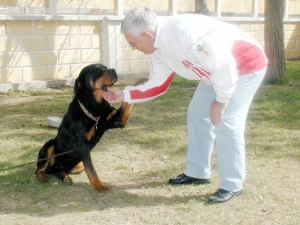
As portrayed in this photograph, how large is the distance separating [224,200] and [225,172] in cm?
25

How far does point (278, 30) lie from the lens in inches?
410

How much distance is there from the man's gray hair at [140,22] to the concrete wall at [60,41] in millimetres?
6530

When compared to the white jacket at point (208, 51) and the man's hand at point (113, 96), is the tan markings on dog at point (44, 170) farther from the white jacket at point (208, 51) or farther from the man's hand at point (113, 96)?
the white jacket at point (208, 51)

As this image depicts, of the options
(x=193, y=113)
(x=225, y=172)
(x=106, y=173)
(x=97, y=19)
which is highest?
(x=97, y=19)

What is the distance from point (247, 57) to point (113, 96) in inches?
50.2

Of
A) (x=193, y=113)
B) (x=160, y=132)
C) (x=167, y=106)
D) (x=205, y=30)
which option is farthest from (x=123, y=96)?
(x=167, y=106)

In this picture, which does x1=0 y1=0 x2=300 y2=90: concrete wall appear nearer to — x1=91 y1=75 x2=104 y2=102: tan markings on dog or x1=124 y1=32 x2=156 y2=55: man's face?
x1=91 y1=75 x2=104 y2=102: tan markings on dog

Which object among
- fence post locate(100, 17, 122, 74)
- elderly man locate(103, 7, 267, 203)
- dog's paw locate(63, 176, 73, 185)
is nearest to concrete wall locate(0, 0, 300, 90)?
fence post locate(100, 17, 122, 74)

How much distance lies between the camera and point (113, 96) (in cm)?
434

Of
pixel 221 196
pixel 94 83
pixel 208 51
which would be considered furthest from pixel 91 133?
pixel 208 51

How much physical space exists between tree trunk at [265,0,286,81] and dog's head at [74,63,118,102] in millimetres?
6654

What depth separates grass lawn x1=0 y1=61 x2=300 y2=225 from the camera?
4.01 meters

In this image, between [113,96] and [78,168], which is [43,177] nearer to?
[78,168]

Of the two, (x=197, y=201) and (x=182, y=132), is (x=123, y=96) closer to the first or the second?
(x=197, y=201)
